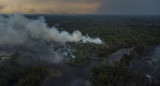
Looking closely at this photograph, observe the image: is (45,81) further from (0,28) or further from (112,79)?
(0,28)

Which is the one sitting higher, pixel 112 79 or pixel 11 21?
pixel 11 21

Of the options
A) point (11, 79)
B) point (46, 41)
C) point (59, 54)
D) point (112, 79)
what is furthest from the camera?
point (46, 41)

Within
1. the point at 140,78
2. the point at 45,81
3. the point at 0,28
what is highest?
the point at 0,28

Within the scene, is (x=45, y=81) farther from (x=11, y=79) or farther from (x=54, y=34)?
(x=54, y=34)

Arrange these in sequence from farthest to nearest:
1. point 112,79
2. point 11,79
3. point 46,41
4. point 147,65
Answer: point 46,41 → point 147,65 → point 11,79 → point 112,79

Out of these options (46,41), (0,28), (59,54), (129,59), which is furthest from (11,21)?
(129,59)

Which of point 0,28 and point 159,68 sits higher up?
point 0,28

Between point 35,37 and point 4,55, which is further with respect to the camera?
point 35,37

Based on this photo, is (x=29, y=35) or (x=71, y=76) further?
(x=29, y=35)

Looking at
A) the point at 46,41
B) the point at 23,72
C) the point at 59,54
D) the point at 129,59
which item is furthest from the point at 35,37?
the point at 129,59
